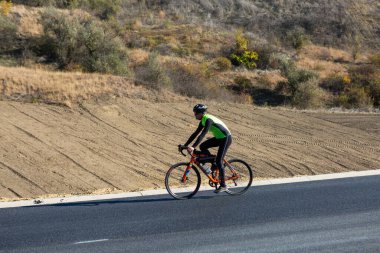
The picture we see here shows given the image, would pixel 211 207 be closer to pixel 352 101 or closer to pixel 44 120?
pixel 44 120

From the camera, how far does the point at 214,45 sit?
46.5 meters

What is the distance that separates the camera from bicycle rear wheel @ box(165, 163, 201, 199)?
12.1 m

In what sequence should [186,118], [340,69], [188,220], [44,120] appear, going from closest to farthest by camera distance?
[188,220], [44,120], [186,118], [340,69]

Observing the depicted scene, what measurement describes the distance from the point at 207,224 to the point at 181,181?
2.55 m

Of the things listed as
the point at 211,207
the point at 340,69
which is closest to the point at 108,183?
the point at 211,207

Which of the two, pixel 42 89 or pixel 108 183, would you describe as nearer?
pixel 108 183

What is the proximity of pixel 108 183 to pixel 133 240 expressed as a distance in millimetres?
6217

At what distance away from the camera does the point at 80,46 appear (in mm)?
36094

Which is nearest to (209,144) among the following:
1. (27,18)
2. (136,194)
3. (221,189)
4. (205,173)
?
(205,173)

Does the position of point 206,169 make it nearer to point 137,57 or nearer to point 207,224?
point 207,224

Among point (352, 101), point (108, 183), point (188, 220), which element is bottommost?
point (352, 101)

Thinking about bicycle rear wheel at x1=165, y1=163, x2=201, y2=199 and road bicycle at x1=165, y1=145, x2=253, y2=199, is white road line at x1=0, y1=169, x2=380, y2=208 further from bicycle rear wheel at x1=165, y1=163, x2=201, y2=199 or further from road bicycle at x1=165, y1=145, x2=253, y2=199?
road bicycle at x1=165, y1=145, x2=253, y2=199

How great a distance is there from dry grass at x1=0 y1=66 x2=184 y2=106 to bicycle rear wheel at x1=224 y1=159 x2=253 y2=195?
449 inches

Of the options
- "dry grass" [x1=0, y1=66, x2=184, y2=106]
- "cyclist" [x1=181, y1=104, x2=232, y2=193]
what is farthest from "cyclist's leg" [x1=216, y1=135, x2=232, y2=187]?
"dry grass" [x1=0, y1=66, x2=184, y2=106]
